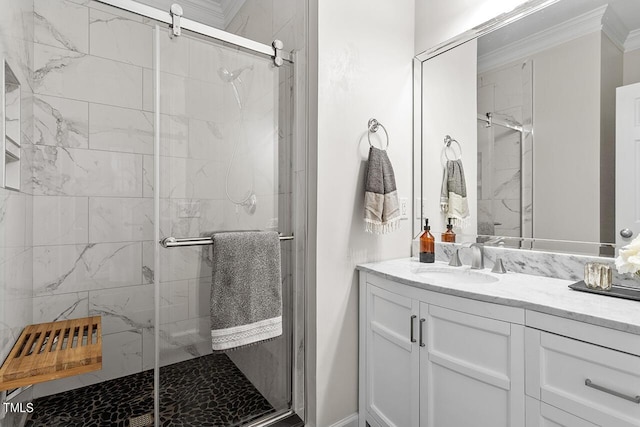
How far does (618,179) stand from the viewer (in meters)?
1.24

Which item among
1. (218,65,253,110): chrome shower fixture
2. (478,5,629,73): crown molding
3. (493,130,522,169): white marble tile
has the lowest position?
(493,130,522,169): white marble tile

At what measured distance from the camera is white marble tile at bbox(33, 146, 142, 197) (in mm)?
1277

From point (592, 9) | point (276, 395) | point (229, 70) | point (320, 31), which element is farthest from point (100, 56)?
point (592, 9)

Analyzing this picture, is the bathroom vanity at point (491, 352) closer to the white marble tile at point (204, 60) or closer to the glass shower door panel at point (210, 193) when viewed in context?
the glass shower door panel at point (210, 193)

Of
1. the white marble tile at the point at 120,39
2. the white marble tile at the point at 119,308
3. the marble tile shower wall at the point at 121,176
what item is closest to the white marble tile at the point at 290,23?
the marble tile shower wall at the point at 121,176

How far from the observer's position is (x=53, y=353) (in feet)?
3.70

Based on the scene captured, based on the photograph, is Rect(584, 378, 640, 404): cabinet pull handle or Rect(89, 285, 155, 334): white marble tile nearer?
Rect(584, 378, 640, 404): cabinet pull handle

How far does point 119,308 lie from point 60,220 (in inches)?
17.4

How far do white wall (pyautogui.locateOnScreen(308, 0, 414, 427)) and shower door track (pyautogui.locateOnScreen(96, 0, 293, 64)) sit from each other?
0.25 m

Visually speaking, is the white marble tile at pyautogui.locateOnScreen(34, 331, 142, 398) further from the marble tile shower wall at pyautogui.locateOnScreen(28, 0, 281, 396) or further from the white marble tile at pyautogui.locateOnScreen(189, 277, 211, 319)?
the white marble tile at pyautogui.locateOnScreen(189, 277, 211, 319)

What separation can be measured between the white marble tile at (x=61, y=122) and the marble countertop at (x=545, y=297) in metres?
1.40

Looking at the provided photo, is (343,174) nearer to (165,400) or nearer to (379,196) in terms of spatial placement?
(379,196)

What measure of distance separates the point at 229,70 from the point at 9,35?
746 millimetres

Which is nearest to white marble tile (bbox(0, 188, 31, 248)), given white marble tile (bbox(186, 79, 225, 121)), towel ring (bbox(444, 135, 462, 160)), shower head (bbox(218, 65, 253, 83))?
white marble tile (bbox(186, 79, 225, 121))
